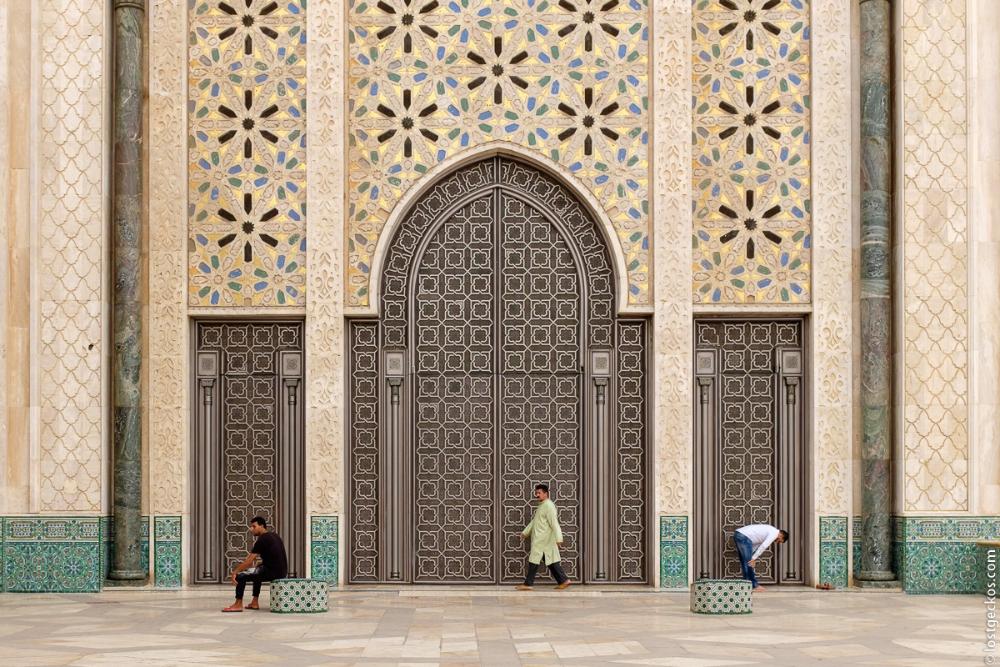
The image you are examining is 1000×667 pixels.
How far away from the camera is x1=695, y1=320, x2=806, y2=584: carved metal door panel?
12328 mm

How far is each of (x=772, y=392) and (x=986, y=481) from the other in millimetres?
1859

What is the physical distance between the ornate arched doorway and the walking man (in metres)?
0.26

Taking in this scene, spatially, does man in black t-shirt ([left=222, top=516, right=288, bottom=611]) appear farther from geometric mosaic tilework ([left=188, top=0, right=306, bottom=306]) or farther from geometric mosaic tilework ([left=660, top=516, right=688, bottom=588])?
geometric mosaic tilework ([left=660, top=516, right=688, bottom=588])

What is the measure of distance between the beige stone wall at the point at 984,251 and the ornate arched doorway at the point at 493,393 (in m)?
2.71

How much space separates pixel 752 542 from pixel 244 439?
14.2ft

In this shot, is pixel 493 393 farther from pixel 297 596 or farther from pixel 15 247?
pixel 15 247

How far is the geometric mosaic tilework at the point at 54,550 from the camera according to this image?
11.8m

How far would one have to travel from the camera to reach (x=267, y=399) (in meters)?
12.4

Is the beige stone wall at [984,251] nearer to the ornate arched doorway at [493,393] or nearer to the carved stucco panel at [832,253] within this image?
the carved stucco panel at [832,253]

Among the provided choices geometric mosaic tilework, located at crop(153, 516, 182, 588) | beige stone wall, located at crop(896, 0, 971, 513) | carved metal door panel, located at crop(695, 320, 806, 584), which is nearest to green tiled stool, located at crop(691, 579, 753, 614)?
carved metal door panel, located at crop(695, 320, 806, 584)

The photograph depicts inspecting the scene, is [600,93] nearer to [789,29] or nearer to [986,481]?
[789,29]

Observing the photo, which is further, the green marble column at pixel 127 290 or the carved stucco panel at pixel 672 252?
the carved stucco panel at pixel 672 252

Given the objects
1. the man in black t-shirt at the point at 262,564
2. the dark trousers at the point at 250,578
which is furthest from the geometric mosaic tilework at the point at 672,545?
the dark trousers at the point at 250,578

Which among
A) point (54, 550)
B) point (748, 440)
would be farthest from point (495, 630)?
point (54, 550)
